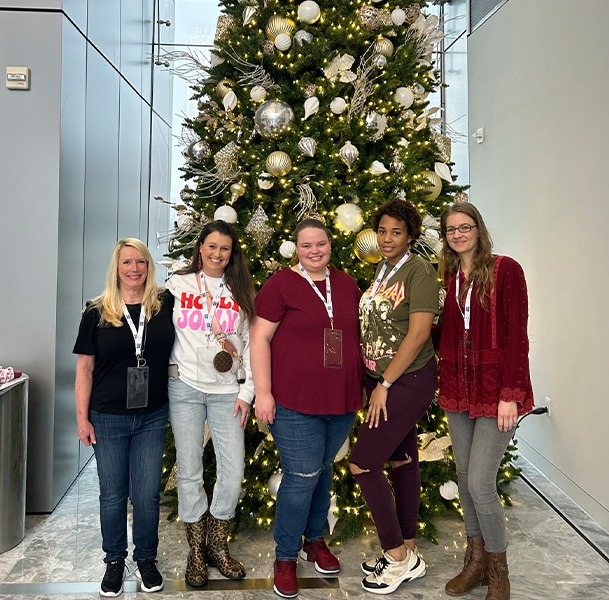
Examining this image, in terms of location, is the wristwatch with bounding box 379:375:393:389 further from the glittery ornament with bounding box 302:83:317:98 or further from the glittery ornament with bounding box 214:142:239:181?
the glittery ornament with bounding box 302:83:317:98

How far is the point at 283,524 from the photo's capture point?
238 cm

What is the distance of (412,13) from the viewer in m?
3.24

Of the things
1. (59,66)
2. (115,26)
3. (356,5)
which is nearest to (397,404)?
(356,5)

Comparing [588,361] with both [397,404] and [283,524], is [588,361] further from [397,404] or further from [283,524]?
[283,524]

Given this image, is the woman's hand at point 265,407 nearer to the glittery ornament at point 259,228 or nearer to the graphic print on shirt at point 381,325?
the graphic print on shirt at point 381,325

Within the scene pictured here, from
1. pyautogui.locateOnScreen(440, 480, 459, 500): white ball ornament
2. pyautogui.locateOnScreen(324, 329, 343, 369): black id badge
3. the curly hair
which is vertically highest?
the curly hair

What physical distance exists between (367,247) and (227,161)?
873mm

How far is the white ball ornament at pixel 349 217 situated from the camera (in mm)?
2982

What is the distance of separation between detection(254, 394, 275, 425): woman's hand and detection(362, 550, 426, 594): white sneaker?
0.80m

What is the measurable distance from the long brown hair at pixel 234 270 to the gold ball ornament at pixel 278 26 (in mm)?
1324

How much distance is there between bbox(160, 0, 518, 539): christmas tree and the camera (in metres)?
3.02

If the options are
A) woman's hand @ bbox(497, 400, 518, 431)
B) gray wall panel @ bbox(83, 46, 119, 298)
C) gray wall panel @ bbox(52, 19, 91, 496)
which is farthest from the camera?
gray wall panel @ bbox(83, 46, 119, 298)

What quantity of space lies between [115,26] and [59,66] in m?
1.49

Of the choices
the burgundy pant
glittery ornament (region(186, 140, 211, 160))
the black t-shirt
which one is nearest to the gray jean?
the burgundy pant
